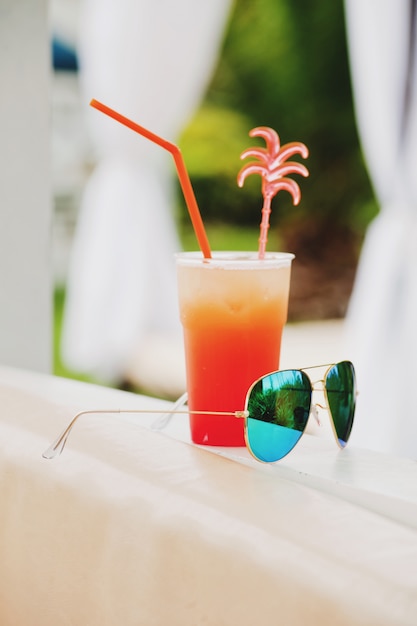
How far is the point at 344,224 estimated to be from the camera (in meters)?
7.79

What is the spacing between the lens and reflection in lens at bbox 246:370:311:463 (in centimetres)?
73

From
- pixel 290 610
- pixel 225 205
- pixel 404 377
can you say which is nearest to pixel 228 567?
pixel 290 610

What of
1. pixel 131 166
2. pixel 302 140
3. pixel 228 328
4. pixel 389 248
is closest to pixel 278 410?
pixel 228 328

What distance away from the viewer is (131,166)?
4.08 metres

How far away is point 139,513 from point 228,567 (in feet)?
0.35

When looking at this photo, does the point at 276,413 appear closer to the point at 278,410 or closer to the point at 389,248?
the point at 278,410

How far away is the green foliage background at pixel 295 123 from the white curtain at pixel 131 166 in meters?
3.52

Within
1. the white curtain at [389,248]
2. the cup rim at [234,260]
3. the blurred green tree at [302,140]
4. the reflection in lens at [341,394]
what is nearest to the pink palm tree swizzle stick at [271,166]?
the cup rim at [234,260]

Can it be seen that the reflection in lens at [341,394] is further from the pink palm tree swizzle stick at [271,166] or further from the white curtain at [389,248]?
the white curtain at [389,248]

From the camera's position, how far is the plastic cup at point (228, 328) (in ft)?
2.71

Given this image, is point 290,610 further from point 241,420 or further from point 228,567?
point 241,420

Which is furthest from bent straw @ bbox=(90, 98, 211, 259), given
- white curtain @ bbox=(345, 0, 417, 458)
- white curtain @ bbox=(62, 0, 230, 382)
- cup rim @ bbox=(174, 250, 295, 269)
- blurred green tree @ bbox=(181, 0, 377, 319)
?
blurred green tree @ bbox=(181, 0, 377, 319)

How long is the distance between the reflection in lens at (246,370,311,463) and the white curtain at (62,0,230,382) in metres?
3.35

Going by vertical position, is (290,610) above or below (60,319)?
above
